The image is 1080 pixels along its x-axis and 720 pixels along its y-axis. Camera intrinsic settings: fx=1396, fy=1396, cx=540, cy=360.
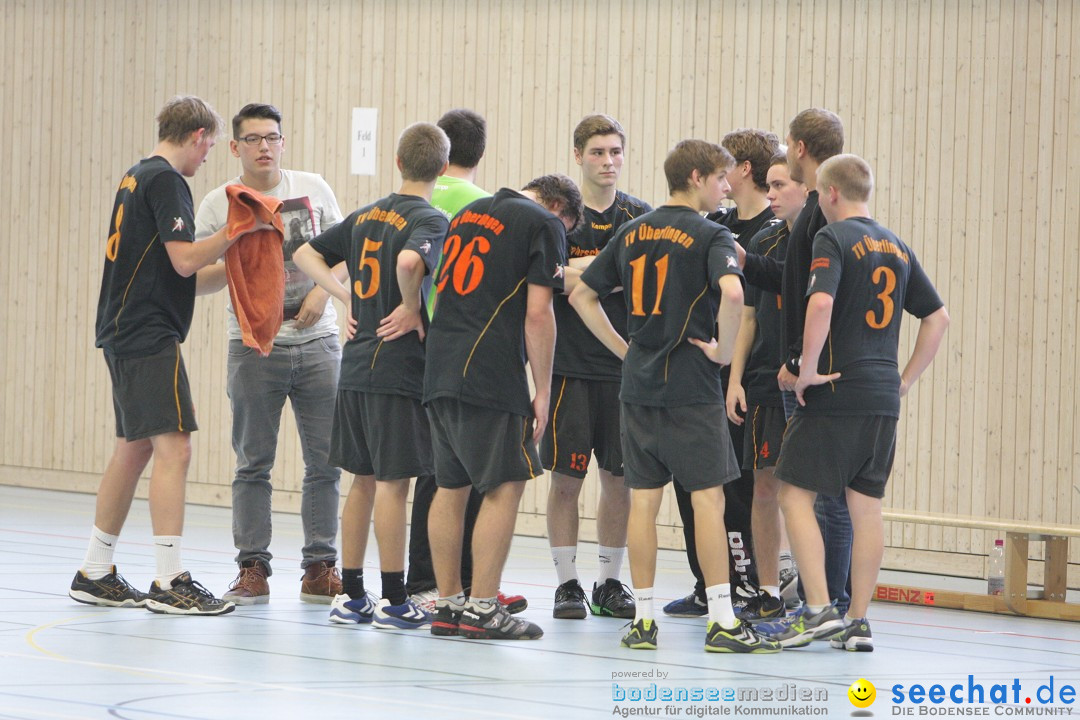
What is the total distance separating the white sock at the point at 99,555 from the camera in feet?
19.0

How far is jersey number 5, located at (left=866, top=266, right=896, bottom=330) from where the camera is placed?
17.1 ft

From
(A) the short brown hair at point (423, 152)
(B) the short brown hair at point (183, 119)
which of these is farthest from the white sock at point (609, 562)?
(B) the short brown hair at point (183, 119)

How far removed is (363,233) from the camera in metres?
5.50

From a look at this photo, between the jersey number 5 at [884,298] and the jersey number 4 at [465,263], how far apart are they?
145cm

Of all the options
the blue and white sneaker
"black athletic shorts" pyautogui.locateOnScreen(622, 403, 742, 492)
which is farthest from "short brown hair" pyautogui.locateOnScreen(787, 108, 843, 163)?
the blue and white sneaker

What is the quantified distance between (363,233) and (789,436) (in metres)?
1.83

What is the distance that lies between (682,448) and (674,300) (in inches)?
21.2

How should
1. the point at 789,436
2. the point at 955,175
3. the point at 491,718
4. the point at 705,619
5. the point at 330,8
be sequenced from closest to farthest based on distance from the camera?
1. the point at 491,718
2. the point at 789,436
3. the point at 705,619
4. the point at 955,175
5. the point at 330,8

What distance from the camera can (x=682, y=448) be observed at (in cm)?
503

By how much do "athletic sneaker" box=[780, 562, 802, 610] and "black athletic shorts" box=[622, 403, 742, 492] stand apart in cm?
124

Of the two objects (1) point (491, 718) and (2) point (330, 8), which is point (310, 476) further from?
(2) point (330, 8)

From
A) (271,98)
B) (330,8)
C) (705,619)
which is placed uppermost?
(330,8)

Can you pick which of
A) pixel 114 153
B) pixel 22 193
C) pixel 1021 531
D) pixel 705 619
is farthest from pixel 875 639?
pixel 22 193

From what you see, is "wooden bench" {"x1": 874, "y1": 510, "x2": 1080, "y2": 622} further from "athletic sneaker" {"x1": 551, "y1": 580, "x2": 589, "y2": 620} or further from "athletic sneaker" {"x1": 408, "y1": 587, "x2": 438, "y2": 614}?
"athletic sneaker" {"x1": 408, "y1": 587, "x2": 438, "y2": 614}
